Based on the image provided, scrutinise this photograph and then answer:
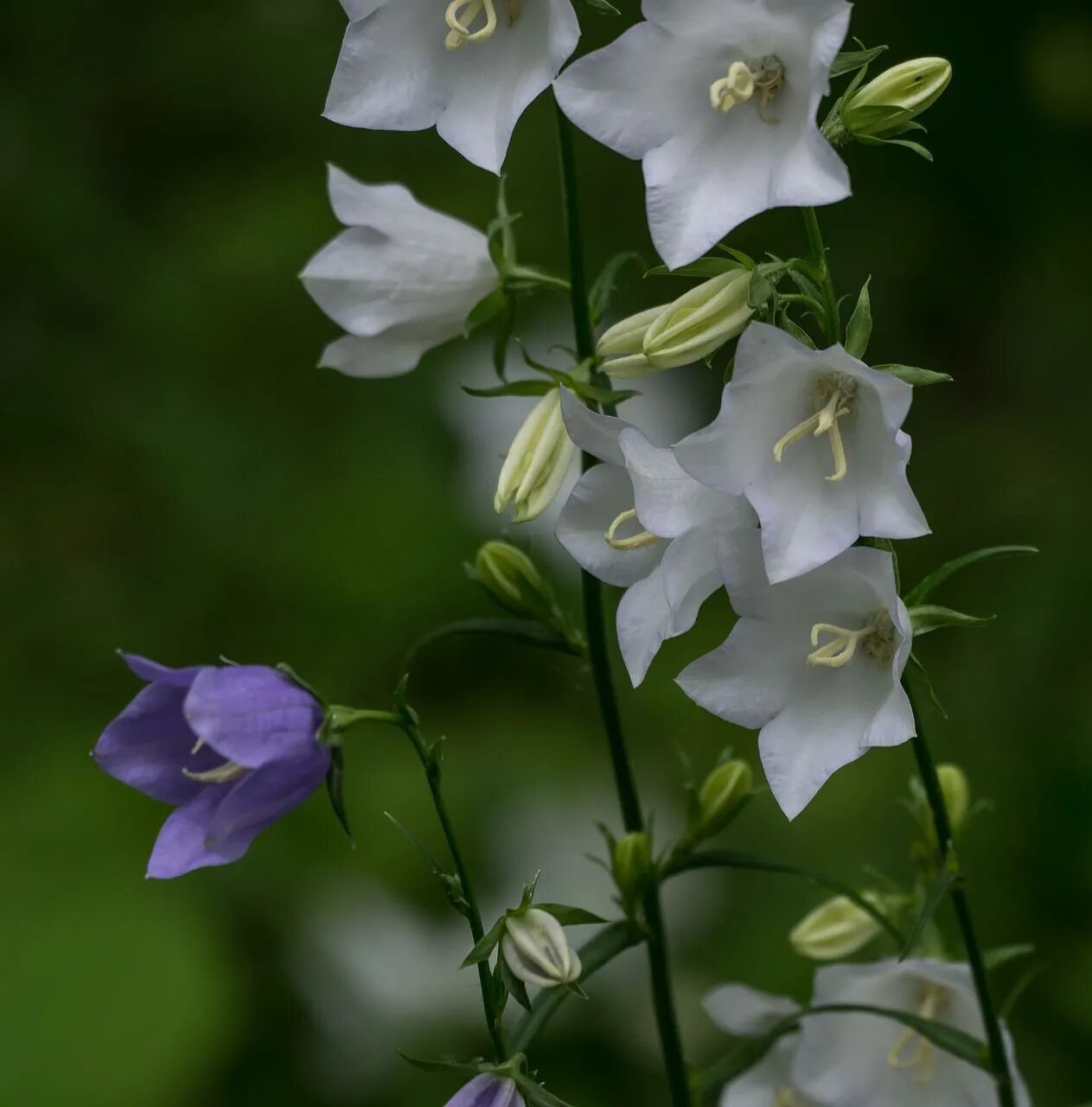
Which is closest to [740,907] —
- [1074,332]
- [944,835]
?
[944,835]

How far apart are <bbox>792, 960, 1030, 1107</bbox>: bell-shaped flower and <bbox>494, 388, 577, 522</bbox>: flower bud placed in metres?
0.40

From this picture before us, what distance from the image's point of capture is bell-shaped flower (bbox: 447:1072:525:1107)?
0.92 metres

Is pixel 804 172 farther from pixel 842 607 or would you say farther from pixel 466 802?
pixel 466 802

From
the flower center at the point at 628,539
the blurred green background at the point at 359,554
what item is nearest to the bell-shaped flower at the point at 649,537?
the flower center at the point at 628,539

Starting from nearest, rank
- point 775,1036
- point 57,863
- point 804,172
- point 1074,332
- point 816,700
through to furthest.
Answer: point 804,172 < point 816,700 < point 775,1036 < point 57,863 < point 1074,332

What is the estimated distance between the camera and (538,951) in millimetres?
940

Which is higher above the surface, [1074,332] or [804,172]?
[804,172]

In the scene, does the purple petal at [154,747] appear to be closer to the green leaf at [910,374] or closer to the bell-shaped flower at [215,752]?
the bell-shaped flower at [215,752]

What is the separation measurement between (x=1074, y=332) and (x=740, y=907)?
1.12 meters

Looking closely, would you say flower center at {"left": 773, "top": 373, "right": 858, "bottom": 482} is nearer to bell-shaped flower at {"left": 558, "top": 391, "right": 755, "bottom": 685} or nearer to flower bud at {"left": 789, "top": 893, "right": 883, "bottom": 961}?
bell-shaped flower at {"left": 558, "top": 391, "right": 755, "bottom": 685}

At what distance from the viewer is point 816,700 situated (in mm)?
1005

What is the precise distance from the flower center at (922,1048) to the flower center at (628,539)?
1.38 ft

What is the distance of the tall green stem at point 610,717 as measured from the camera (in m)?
1.06

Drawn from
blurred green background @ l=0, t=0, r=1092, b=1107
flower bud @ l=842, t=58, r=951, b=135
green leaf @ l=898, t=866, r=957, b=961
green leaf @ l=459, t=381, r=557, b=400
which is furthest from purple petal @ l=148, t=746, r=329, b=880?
blurred green background @ l=0, t=0, r=1092, b=1107
